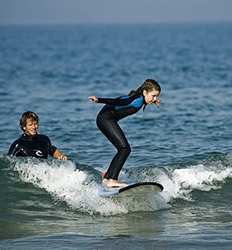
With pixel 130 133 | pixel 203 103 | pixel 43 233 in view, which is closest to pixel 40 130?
pixel 130 133

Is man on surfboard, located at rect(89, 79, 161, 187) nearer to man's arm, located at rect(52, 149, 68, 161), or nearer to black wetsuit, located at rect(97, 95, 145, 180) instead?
black wetsuit, located at rect(97, 95, 145, 180)

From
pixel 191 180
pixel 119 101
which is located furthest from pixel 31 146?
pixel 191 180

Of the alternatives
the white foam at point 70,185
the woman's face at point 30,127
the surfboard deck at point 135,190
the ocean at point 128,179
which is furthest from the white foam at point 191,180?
the woman's face at point 30,127

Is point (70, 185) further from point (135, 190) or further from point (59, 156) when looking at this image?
point (135, 190)

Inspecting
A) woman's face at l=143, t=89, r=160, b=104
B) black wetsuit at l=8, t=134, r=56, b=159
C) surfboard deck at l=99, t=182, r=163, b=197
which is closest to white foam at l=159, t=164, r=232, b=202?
surfboard deck at l=99, t=182, r=163, b=197

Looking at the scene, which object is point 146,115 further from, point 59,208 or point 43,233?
point 43,233

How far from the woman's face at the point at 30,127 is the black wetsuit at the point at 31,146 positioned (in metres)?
0.07

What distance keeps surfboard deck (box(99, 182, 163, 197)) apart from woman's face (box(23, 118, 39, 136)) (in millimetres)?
1344

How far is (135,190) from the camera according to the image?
1204 centimetres

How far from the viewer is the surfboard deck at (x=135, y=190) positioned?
11.9 metres

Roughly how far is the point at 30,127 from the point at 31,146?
0.30 metres

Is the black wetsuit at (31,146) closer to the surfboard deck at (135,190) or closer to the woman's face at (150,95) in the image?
the surfboard deck at (135,190)

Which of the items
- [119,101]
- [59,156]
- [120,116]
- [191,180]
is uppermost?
[119,101]

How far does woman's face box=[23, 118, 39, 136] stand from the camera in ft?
41.0
